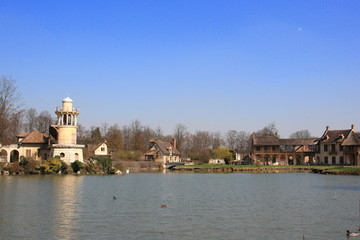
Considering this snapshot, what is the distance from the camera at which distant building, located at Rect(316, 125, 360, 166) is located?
260 feet

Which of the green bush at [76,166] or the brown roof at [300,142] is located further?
the brown roof at [300,142]

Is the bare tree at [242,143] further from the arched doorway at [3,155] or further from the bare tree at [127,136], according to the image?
the arched doorway at [3,155]

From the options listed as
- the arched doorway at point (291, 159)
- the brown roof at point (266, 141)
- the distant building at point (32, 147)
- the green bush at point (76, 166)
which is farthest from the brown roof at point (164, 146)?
the green bush at point (76, 166)

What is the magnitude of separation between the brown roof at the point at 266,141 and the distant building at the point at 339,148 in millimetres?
9057

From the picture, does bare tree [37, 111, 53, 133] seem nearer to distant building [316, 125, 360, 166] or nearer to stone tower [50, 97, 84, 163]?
stone tower [50, 97, 84, 163]

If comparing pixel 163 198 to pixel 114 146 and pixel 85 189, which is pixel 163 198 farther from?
pixel 114 146

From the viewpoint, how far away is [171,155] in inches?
3986

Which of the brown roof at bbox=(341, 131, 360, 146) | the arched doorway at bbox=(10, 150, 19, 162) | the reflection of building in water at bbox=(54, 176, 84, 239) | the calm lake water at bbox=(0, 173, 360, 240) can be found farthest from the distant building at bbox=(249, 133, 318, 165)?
the reflection of building in water at bbox=(54, 176, 84, 239)

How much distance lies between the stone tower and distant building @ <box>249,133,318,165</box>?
134 ft

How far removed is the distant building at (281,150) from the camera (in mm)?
90938

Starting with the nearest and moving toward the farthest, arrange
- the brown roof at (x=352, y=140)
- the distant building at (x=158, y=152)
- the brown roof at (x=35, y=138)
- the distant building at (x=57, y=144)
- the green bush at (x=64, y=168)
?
the green bush at (x=64, y=168) → the distant building at (x=57, y=144) → the brown roof at (x=35, y=138) → the brown roof at (x=352, y=140) → the distant building at (x=158, y=152)

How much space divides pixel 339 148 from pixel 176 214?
Answer: 66322 mm

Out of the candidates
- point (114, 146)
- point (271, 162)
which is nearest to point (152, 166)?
point (114, 146)

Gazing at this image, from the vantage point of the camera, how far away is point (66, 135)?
206 feet
